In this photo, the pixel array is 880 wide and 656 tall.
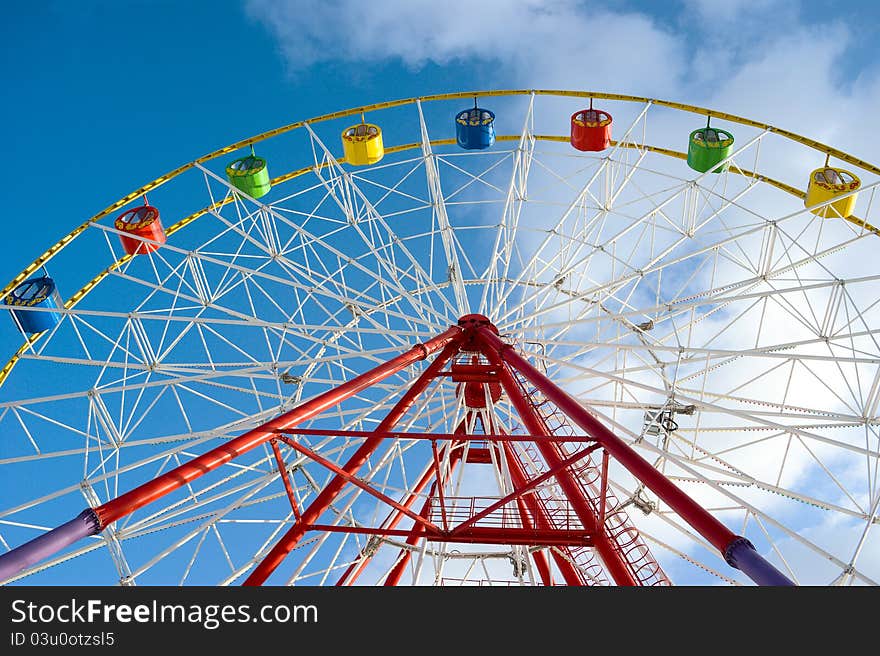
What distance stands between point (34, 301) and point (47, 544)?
12063 mm

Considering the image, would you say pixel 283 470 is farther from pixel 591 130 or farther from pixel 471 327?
pixel 591 130

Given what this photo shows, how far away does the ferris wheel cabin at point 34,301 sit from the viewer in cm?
1647

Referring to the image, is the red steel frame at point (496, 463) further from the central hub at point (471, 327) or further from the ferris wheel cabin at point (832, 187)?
the ferris wheel cabin at point (832, 187)

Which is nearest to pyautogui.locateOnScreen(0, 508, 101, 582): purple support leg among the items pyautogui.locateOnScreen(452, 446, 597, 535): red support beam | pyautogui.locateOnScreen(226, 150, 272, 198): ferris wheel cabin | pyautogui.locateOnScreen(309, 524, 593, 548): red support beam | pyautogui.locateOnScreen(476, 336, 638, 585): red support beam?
pyautogui.locateOnScreen(309, 524, 593, 548): red support beam

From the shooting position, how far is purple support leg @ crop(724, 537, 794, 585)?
5.47 m

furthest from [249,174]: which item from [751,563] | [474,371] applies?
[751,563]

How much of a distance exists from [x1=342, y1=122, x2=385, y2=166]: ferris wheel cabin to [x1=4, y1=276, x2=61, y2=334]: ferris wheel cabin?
7719 mm

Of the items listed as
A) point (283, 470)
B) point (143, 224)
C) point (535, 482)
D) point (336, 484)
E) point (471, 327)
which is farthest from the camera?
point (143, 224)

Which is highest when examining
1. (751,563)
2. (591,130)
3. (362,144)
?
(362,144)

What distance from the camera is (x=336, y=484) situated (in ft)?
34.5

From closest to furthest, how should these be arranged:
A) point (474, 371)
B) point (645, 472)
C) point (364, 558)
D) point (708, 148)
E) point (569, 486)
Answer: point (645, 472), point (569, 486), point (364, 558), point (474, 371), point (708, 148)

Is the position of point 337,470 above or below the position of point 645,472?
above

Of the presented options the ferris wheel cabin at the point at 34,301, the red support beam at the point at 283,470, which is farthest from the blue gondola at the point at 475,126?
the red support beam at the point at 283,470

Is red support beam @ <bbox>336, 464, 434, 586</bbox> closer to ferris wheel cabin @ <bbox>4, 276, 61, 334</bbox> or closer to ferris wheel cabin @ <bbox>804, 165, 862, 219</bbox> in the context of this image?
ferris wheel cabin @ <bbox>4, 276, 61, 334</bbox>
